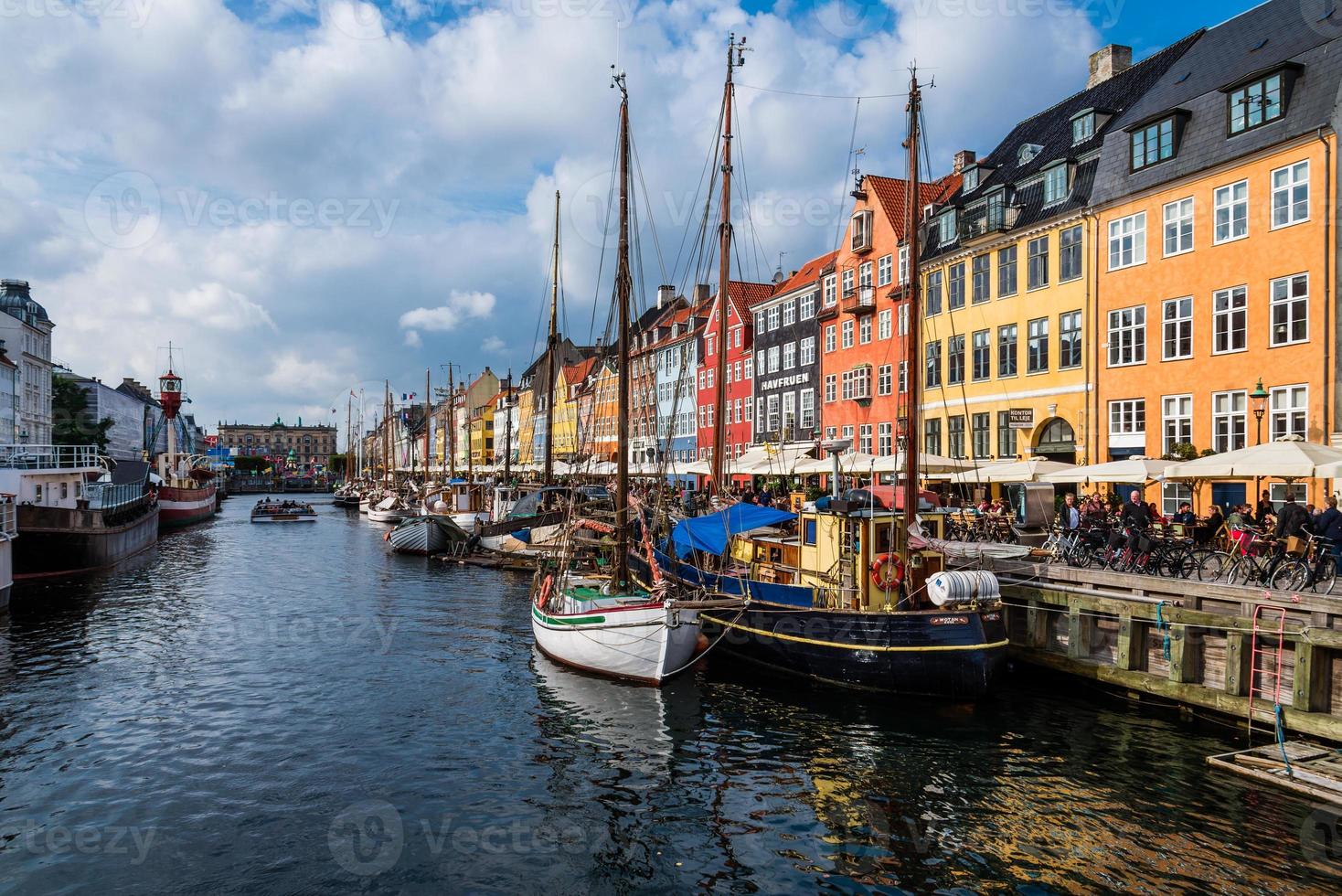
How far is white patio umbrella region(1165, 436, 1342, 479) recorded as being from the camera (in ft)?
64.1

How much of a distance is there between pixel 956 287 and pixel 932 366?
4382mm

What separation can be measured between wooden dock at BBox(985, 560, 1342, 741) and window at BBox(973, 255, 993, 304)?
22608mm

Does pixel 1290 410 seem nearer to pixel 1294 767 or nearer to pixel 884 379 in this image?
pixel 1294 767

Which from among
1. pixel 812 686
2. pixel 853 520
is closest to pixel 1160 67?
pixel 853 520

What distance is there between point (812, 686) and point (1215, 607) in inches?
353

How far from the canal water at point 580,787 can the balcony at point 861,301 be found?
1272 inches

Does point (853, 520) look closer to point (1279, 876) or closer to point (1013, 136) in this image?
point (1279, 876)

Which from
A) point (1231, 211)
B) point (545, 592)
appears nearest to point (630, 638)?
point (545, 592)

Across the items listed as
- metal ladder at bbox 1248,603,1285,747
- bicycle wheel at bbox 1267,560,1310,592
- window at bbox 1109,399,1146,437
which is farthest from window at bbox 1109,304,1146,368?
metal ladder at bbox 1248,603,1285,747

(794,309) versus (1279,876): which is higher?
(794,309)

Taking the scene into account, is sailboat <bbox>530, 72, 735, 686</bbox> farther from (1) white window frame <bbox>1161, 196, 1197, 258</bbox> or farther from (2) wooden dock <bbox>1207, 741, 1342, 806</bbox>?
(1) white window frame <bbox>1161, 196, 1197, 258</bbox>

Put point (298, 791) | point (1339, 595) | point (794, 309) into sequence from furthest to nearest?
point (794, 309) → point (1339, 595) → point (298, 791)

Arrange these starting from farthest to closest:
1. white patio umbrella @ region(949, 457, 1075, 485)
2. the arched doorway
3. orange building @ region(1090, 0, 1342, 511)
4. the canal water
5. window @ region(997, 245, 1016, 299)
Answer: window @ region(997, 245, 1016, 299), the arched doorway, white patio umbrella @ region(949, 457, 1075, 485), orange building @ region(1090, 0, 1342, 511), the canal water

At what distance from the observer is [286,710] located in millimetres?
19750
